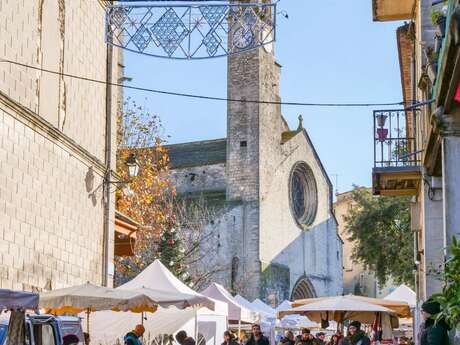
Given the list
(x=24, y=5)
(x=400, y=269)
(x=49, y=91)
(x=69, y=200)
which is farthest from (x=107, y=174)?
(x=400, y=269)

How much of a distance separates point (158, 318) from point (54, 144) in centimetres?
529

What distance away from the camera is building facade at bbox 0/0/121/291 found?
1547 centimetres

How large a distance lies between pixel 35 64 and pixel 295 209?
38956 mm

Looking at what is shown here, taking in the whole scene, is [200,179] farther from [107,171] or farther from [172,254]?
[107,171]

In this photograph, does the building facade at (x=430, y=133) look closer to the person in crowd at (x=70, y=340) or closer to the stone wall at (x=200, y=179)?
the person in crowd at (x=70, y=340)

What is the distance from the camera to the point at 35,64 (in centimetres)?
1675

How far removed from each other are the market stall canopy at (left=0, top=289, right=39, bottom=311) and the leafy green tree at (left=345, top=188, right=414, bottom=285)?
27.4m

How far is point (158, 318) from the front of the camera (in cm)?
2084

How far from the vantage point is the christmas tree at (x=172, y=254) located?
3622cm

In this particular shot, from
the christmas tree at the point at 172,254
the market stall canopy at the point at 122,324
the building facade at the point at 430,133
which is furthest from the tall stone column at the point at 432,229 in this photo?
the christmas tree at the point at 172,254

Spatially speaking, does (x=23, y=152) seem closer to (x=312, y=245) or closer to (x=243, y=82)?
(x=243, y=82)

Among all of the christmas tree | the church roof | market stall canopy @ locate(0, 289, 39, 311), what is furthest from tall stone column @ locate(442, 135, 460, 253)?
the church roof

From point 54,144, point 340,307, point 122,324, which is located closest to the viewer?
point 340,307

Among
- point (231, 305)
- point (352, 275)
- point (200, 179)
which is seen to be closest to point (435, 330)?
point (231, 305)
